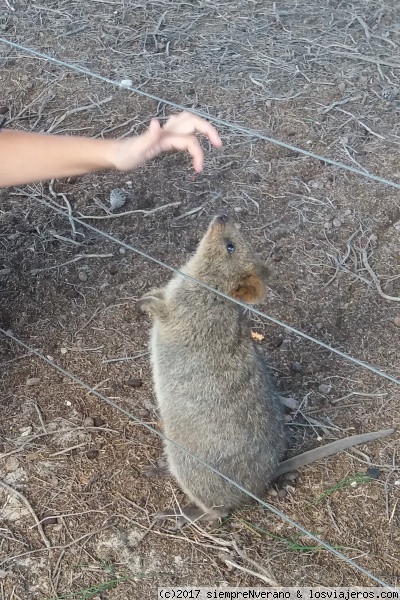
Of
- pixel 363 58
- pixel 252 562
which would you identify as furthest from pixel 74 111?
pixel 252 562

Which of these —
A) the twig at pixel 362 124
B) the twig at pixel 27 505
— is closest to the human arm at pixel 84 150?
the twig at pixel 27 505

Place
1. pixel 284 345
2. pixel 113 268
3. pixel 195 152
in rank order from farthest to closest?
1. pixel 113 268
2. pixel 284 345
3. pixel 195 152

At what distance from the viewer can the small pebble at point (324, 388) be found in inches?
140

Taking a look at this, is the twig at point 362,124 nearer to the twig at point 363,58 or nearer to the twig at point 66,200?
the twig at point 363,58

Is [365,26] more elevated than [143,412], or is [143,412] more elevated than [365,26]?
[365,26]

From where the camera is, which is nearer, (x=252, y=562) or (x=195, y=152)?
(x=195, y=152)

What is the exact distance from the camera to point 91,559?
2.87 m

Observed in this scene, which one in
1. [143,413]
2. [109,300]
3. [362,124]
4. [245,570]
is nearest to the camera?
[245,570]

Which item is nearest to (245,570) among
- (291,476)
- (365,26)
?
(291,476)

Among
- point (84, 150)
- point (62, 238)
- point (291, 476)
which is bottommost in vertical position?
point (291, 476)

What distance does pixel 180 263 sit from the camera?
A: 13.3ft

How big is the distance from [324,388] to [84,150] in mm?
1773

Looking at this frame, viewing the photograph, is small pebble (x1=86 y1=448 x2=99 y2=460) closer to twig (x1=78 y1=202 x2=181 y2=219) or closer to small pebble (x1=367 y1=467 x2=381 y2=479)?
small pebble (x1=367 y1=467 x2=381 y2=479)

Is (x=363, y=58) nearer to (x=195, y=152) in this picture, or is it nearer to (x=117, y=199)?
(x=117, y=199)
